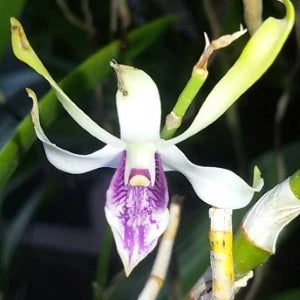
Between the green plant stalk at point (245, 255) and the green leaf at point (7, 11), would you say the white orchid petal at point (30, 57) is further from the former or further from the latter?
the green leaf at point (7, 11)

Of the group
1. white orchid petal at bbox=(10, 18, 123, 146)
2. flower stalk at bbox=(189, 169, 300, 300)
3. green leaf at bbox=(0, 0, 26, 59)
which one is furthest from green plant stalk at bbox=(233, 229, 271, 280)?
green leaf at bbox=(0, 0, 26, 59)

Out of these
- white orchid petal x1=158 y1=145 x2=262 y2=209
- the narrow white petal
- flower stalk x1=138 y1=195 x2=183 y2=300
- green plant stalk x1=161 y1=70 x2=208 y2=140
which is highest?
→ green plant stalk x1=161 y1=70 x2=208 y2=140

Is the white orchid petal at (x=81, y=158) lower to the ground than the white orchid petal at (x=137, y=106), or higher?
lower

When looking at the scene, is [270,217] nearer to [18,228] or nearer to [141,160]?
[141,160]

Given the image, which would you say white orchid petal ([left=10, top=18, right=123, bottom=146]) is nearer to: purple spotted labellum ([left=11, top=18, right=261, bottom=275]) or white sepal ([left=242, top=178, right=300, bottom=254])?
→ purple spotted labellum ([left=11, top=18, right=261, bottom=275])

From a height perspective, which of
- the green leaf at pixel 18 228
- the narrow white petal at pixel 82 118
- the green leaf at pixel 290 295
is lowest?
the green leaf at pixel 18 228

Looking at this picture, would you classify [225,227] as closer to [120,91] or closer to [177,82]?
[120,91]

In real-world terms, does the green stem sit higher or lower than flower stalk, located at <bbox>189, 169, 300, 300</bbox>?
lower

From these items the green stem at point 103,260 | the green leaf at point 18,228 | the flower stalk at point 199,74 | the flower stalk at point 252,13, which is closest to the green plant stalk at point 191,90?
the flower stalk at point 199,74

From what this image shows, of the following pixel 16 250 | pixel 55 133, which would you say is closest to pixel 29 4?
pixel 55 133
